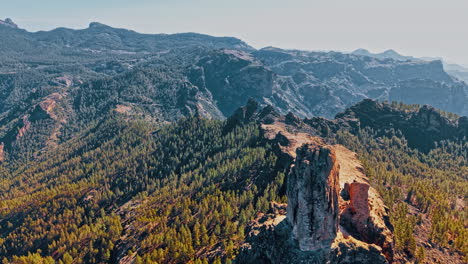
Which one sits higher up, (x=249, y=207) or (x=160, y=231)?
(x=249, y=207)

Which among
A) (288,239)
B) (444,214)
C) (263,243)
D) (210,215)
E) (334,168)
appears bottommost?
(210,215)

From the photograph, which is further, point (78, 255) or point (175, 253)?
point (78, 255)

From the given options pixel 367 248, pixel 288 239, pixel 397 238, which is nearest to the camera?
pixel 367 248

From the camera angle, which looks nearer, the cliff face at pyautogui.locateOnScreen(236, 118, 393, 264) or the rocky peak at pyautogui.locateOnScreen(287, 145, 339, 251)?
the cliff face at pyautogui.locateOnScreen(236, 118, 393, 264)

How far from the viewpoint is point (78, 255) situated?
635 ft

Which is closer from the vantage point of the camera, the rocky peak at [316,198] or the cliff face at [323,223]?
the cliff face at [323,223]

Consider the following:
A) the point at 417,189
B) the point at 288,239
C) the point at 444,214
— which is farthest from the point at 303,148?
the point at 417,189

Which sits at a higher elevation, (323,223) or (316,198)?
(316,198)

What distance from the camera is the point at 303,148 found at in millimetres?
85500

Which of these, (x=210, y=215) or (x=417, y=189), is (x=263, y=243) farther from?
(x=417, y=189)

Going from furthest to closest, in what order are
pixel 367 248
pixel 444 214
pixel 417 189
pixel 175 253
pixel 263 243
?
pixel 417 189 → pixel 444 214 → pixel 175 253 → pixel 263 243 → pixel 367 248

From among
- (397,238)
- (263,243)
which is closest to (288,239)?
(263,243)

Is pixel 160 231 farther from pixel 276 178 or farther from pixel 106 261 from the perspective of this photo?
pixel 276 178

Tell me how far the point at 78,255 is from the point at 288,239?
167834 millimetres
